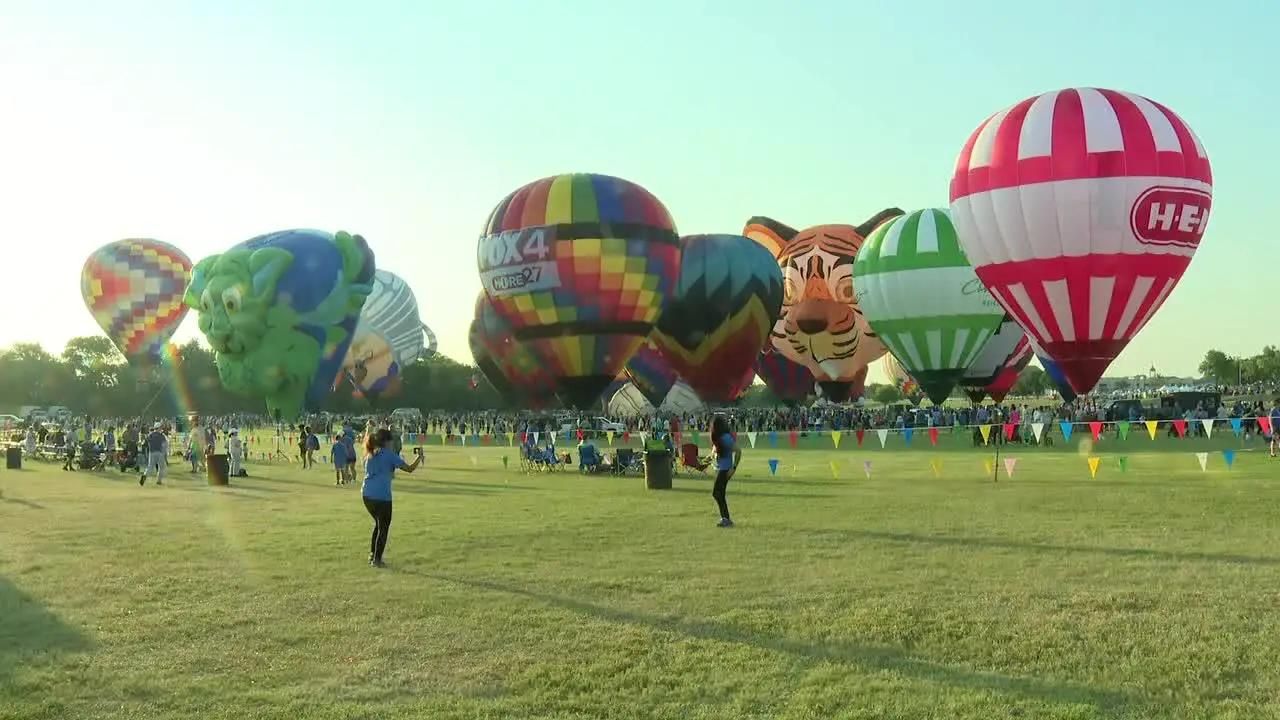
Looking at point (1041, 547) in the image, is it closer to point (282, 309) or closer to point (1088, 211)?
point (1088, 211)

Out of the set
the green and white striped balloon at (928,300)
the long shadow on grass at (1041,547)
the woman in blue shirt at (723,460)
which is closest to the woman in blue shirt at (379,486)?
the woman in blue shirt at (723,460)

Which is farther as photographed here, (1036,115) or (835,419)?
(835,419)

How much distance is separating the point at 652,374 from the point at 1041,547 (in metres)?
46.8

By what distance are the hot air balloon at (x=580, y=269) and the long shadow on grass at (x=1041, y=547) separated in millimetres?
28963

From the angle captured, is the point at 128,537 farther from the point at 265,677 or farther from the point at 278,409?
the point at 278,409

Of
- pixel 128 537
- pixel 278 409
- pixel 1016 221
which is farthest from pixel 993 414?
pixel 128 537

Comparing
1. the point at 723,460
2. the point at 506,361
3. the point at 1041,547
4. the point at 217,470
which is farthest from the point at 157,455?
the point at 506,361

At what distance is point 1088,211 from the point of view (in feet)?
97.9

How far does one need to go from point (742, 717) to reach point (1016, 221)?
2806 centimetres

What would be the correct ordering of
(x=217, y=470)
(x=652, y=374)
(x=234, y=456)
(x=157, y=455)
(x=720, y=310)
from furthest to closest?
1. (x=652, y=374)
2. (x=720, y=310)
3. (x=234, y=456)
4. (x=157, y=455)
5. (x=217, y=470)

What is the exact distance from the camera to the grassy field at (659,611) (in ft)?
21.1

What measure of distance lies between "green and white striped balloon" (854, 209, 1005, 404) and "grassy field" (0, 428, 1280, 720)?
29593 mm

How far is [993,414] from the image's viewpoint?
44125 mm

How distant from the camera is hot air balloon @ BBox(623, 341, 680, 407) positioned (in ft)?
189
